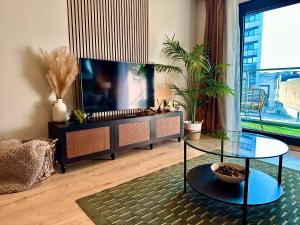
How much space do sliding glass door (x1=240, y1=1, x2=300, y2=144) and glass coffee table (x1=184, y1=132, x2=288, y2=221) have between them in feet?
6.03

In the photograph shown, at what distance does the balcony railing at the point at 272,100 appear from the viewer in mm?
3426

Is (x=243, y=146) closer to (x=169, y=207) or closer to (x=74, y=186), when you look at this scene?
(x=169, y=207)

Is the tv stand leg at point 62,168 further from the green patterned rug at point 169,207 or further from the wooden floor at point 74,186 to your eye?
the green patterned rug at point 169,207

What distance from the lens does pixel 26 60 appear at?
2.40 meters

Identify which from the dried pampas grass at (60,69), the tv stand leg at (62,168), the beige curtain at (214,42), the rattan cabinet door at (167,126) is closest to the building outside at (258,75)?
the beige curtain at (214,42)

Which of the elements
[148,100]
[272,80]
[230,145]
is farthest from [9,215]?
[272,80]

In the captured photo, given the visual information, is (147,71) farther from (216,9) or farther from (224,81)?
(216,9)

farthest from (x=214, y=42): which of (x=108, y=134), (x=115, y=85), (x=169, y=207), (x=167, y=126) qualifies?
(x=169, y=207)

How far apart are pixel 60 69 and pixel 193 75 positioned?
86.1 inches

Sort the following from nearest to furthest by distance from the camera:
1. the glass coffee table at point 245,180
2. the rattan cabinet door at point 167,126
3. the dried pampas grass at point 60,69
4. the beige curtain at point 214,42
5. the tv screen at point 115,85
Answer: the glass coffee table at point 245,180, the dried pampas grass at point 60,69, the tv screen at point 115,85, the rattan cabinet door at point 167,126, the beige curtain at point 214,42

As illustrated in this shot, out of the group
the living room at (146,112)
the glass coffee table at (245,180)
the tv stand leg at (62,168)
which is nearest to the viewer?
the glass coffee table at (245,180)

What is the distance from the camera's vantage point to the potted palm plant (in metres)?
3.39

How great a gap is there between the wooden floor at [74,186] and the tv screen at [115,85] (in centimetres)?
69

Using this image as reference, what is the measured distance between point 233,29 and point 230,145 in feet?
7.71
